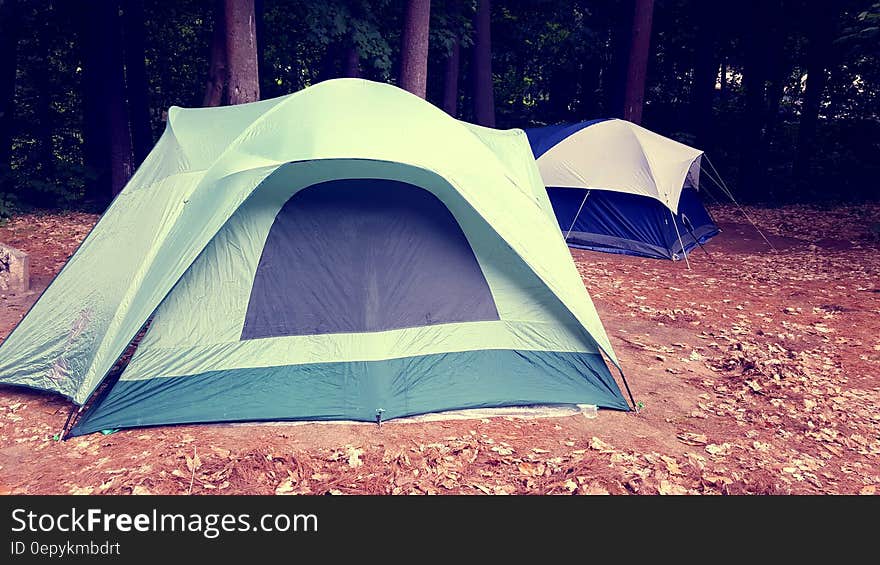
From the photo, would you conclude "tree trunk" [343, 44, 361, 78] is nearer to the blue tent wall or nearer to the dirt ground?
the blue tent wall

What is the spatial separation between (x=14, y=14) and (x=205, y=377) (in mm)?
9474

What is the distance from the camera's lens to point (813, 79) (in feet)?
48.9

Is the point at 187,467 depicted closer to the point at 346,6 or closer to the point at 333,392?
the point at 333,392

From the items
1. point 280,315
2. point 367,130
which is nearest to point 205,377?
Answer: point 280,315

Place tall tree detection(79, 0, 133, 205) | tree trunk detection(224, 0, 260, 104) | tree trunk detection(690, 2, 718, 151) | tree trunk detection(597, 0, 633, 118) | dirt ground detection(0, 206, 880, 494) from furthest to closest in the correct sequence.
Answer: tree trunk detection(690, 2, 718, 151) < tree trunk detection(597, 0, 633, 118) < tall tree detection(79, 0, 133, 205) < tree trunk detection(224, 0, 260, 104) < dirt ground detection(0, 206, 880, 494)

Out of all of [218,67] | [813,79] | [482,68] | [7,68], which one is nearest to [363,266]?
[218,67]

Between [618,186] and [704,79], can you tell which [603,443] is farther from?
[704,79]

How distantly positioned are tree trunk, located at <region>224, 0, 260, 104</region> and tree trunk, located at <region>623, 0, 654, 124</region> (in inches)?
279

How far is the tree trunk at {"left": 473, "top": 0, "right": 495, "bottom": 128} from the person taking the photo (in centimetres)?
1367

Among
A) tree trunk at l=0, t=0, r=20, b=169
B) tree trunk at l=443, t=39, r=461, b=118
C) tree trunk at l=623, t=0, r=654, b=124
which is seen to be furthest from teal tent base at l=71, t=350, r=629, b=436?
tree trunk at l=443, t=39, r=461, b=118

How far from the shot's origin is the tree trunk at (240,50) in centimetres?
723

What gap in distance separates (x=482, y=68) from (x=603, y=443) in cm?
1103

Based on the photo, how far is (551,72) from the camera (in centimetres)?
1758

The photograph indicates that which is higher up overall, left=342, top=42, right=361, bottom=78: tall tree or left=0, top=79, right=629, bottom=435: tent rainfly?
left=342, top=42, right=361, bottom=78: tall tree
